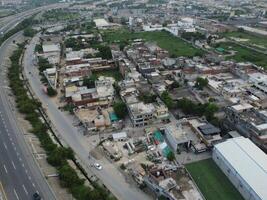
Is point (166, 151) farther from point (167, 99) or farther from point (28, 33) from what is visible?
point (28, 33)

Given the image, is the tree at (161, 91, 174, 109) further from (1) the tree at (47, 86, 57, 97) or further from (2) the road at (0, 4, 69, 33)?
(2) the road at (0, 4, 69, 33)

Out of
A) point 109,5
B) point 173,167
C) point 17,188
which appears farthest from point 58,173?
point 109,5

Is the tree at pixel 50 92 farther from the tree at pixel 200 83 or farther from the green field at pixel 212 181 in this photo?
the green field at pixel 212 181

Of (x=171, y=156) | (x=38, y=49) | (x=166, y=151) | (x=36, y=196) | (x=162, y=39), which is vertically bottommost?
(x=162, y=39)

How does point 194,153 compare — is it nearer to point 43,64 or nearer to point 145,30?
point 43,64

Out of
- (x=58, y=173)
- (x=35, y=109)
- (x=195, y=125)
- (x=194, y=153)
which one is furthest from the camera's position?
(x=35, y=109)

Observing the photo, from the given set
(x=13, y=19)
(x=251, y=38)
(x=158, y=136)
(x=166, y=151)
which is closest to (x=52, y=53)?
(x=158, y=136)

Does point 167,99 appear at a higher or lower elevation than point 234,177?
higher
